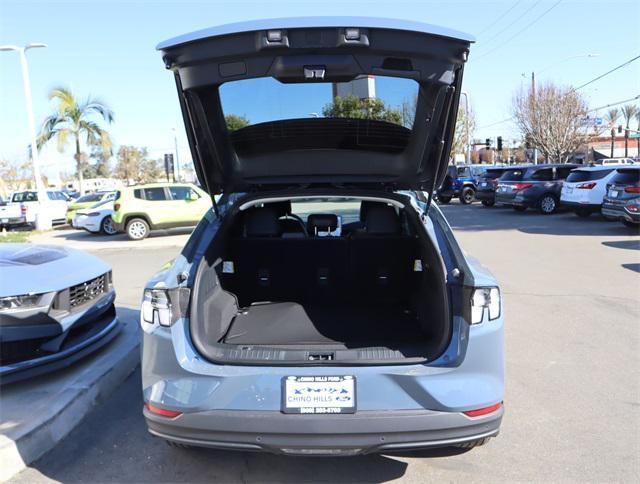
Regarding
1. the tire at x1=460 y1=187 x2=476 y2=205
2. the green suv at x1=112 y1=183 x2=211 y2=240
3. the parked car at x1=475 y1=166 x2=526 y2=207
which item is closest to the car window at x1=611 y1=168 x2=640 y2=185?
the parked car at x1=475 y1=166 x2=526 y2=207

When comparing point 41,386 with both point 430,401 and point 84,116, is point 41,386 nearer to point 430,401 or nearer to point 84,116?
point 430,401

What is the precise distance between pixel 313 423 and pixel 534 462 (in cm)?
148

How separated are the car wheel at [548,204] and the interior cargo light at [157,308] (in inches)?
666

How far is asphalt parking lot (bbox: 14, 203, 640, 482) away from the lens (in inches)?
112

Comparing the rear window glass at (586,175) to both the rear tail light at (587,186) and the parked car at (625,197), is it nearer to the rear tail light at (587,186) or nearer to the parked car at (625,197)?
the rear tail light at (587,186)

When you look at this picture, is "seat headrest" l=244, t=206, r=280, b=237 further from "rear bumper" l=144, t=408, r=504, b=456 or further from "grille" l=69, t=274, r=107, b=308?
"rear bumper" l=144, t=408, r=504, b=456

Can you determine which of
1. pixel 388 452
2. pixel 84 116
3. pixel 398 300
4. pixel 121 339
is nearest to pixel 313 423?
pixel 388 452

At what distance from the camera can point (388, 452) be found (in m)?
2.43

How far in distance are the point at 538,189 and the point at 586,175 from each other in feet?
7.96

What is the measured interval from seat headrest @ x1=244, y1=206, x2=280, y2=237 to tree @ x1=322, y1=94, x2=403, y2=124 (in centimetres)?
113

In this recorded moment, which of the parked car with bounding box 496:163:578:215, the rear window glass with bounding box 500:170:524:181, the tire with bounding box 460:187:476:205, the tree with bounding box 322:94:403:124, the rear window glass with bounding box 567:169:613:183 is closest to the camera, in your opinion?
the tree with bounding box 322:94:403:124

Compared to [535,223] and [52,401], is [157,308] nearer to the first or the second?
[52,401]

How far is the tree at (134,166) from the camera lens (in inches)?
2724

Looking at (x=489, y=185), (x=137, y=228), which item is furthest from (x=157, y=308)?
(x=489, y=185)
